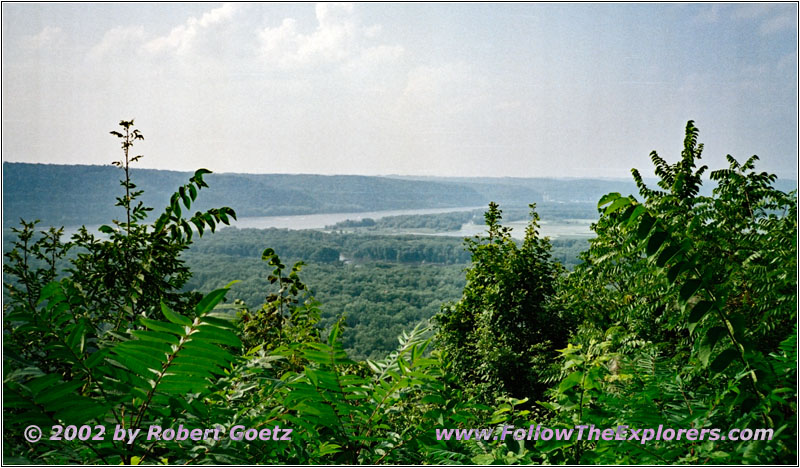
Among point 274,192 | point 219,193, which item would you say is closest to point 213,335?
point 219,193

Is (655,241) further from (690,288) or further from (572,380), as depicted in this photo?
(572,380)

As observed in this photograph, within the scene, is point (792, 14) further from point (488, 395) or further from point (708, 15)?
point (488, 395)

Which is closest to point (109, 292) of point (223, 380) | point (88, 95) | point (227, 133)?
point (223, 380)

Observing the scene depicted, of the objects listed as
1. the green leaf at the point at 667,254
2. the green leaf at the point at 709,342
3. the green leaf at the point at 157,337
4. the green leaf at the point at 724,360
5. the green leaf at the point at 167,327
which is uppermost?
the green leaf at the point at 667,254

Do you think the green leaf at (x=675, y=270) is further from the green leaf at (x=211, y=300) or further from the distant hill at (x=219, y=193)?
the distant hill at (x=219, y=193)

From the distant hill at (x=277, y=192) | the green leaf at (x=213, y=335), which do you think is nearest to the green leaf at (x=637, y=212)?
the green leaf at (x=213, y=335)
